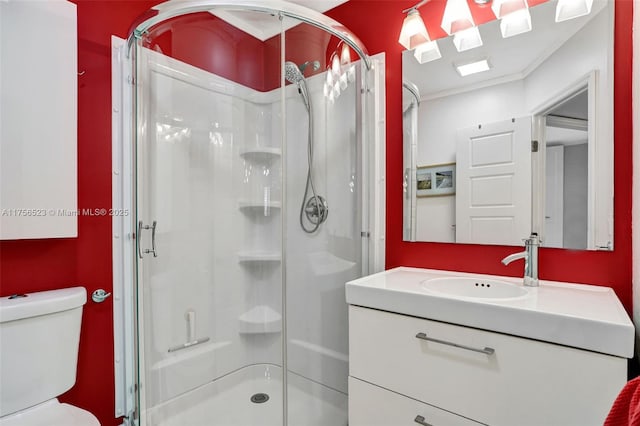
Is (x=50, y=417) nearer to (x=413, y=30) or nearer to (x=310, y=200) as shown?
(x=310, y=200)

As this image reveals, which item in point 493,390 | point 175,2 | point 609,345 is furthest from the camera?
point 175,2

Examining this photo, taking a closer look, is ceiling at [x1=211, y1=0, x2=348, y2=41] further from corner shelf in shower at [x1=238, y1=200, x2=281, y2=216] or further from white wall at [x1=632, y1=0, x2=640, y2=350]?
white wall at [x1=632, y1=0, x2=640, y2=350]

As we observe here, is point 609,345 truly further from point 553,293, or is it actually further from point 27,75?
point 27,75

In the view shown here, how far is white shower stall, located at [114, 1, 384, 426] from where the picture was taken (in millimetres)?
1513

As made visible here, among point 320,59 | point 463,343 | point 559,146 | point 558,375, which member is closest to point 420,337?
point 463,343

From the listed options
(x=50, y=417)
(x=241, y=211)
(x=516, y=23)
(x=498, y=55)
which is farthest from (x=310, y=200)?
(x=50, y=417)

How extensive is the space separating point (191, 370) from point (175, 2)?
5.66 feet

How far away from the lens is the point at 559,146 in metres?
1.26

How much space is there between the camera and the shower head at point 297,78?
5.17ft

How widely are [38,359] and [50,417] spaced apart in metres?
0.20

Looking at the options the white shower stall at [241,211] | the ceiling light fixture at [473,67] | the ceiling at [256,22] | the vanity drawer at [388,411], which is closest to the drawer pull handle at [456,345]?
the vanity drawer at [388,411]

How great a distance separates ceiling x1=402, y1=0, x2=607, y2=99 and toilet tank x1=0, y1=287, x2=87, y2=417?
1.81m

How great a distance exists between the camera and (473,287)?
137 cm

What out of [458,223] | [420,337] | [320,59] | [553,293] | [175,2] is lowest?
[420,337]
